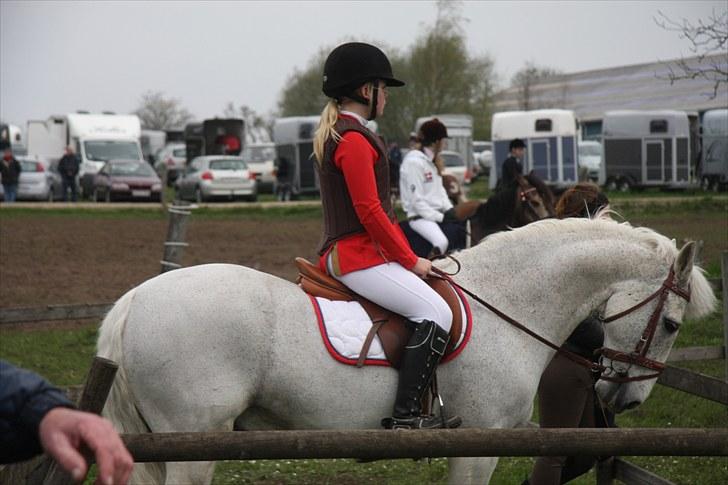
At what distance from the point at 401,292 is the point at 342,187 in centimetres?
61

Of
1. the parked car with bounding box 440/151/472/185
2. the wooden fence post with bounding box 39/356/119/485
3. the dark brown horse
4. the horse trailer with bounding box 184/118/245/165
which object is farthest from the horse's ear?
the horse trailer with bounding box 184/118/245/165

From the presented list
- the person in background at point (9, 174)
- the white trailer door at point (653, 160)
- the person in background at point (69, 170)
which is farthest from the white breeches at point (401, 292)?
the person in background at point (69, 170)

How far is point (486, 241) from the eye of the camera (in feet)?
18.8

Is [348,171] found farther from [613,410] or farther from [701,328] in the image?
[701,328]

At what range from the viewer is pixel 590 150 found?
152ft

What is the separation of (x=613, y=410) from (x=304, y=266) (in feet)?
6.09

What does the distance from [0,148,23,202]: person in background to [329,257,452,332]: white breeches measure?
3006 centimetres

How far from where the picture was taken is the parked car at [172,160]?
170 feet

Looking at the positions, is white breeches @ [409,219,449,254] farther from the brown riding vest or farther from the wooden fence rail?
the wooden fence rail

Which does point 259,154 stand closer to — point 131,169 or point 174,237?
point 131,169

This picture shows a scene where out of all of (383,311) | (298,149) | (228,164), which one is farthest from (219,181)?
(383,311)

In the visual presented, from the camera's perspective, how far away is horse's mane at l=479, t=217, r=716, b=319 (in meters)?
5.54

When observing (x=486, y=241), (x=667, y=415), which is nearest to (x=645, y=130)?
(x=667, y=415)

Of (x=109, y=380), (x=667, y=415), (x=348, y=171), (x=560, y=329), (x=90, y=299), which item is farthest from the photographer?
(x=90, y=299)
